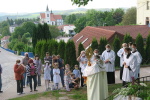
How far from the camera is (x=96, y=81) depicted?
28.3 feet

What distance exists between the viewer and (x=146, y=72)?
1423 centimetres

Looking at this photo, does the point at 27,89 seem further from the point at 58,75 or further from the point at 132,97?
the point at 132,97

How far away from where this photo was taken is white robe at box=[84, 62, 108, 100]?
339 inches

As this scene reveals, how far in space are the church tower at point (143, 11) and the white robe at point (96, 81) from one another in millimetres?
41144

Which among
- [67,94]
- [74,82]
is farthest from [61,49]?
[67,94]

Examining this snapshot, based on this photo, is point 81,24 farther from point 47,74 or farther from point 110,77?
point 110,77

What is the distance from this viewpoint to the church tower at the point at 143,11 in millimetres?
47619

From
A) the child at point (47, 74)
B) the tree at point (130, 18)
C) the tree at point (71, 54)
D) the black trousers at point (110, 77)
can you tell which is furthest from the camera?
the tree at point (130, 18)

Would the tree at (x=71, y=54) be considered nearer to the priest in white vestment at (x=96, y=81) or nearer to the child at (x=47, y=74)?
the child at (x=47, y=74)

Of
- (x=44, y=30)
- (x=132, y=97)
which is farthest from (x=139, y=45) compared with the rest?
(x=44, y=30)

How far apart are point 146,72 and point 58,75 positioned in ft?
17.7

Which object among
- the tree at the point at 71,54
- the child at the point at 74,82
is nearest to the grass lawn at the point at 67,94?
the child at the point at 74,82

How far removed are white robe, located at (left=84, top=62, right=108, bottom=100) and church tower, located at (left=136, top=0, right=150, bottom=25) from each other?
41.1 m

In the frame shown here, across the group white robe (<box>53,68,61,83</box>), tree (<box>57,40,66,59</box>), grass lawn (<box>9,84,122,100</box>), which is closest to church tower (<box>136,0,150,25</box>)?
tree (<box>57,40,66,59</box>)
